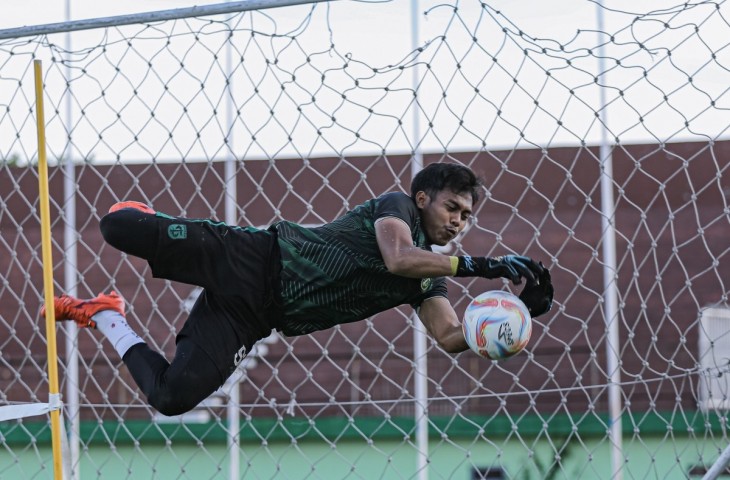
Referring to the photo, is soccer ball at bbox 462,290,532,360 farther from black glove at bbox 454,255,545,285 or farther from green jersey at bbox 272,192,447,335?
green jersey at bbox 272,192,447,335

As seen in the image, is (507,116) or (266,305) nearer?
(266,305)

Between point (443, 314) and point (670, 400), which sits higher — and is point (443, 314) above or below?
above

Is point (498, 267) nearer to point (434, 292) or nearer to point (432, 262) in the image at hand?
point (432, 262)

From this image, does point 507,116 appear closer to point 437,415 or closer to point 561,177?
point 561,177

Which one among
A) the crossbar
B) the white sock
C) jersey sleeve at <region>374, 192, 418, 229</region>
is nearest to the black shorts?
the white sock

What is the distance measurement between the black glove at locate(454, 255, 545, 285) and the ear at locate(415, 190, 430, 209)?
1.37ft

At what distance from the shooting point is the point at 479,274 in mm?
3271

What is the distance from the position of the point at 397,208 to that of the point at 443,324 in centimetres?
55

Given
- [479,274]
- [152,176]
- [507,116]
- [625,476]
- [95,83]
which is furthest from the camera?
→ [152,176]

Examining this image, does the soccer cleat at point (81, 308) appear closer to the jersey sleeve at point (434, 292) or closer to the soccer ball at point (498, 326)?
the jersey sleeve at point (434, 292)

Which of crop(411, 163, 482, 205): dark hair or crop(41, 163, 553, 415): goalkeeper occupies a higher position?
crop(411, 163, 482, 205): dark hair

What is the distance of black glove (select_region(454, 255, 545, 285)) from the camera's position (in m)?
3.25

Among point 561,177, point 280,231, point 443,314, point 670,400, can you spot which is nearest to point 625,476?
point 670,400

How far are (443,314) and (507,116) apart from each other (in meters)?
1.22
